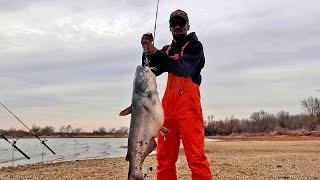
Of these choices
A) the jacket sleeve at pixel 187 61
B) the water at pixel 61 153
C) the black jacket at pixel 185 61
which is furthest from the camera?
the water at pixel 61 153

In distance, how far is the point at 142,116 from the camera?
5.54 meters

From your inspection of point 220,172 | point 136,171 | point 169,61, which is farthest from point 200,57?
point 220,172

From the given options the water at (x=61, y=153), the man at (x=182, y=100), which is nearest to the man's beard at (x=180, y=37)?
the man at (x=182, y=100)

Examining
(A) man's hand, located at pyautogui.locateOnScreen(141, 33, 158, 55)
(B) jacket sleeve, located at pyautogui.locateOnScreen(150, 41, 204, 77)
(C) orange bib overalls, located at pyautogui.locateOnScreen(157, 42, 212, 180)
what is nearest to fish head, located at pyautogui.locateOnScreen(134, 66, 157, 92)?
(A) man's hand, located at pyautogui.locateOnScreen(141, 33, 158, 55)

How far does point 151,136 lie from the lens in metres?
5.60

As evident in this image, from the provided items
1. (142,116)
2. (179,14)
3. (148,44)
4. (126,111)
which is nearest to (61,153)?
(179,14)

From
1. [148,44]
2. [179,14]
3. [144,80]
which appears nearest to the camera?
[144,80]

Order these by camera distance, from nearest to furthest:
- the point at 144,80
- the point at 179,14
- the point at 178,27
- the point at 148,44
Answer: the point at 144,80, the point at 148,44, the point at 179,14, the point at 178,27

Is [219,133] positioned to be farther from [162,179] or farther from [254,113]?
[162,179]

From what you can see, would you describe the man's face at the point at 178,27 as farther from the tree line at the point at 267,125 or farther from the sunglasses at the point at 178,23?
the tree line at the point at 267,125

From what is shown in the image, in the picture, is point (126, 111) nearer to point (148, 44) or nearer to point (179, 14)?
point (148, 44)

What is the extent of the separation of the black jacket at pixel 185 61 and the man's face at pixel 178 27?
0.09 m

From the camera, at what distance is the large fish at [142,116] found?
18.1 ft

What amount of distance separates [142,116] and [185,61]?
51.0 inches
